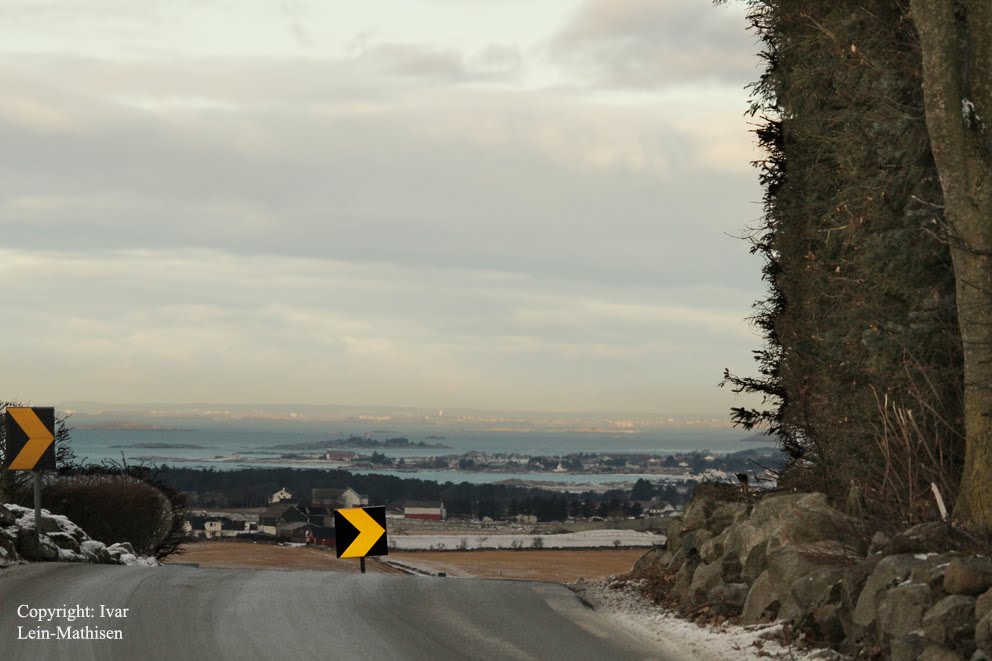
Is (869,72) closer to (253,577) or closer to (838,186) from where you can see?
(838,186)

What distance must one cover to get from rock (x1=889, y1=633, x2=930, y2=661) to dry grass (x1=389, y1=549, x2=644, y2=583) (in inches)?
889

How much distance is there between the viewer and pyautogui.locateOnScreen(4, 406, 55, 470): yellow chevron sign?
17.0 m

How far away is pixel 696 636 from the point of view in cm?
1124

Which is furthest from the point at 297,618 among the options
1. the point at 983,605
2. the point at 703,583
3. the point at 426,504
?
the point at 426,504

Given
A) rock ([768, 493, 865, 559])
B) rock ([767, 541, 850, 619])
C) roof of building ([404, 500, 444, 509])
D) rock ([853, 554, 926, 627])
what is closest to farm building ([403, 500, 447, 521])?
roof of building ([404, 500, 444, 509])

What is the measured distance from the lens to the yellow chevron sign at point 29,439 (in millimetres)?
17031

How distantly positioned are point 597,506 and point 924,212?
289ft

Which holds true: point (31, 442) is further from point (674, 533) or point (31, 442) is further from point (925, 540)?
point (925, 540)

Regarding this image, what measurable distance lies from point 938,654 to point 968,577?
0.69 meters

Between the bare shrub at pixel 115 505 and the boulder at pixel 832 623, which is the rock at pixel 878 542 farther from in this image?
Result: the bare shrub at pixel 115 505

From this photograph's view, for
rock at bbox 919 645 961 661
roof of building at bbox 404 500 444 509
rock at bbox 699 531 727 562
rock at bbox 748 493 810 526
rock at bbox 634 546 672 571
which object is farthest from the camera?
roof of building at bbox 404 500 444 509

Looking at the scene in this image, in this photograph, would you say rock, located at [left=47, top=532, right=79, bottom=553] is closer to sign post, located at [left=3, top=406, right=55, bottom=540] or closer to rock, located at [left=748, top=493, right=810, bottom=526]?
sign post, located at [left=3, top=406, right=55, bottom=540]

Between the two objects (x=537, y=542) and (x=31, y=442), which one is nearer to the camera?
(x=31, y=442)

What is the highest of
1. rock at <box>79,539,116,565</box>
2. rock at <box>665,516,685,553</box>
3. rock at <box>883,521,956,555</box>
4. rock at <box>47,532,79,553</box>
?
rock at <box>883,521,956,555</box>
